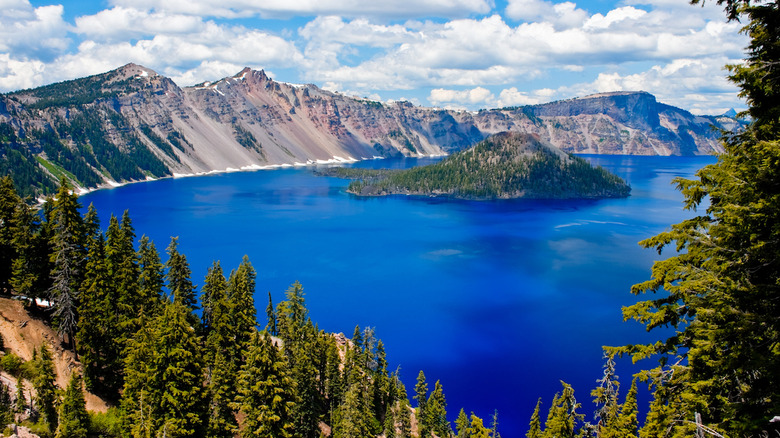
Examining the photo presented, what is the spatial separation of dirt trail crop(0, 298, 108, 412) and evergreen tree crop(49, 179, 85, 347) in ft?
4.67

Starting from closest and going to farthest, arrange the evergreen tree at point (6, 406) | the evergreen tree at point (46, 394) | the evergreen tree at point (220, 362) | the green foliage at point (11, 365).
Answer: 1. the evergreen tree at point (6, 406)
2. the evergreen tree at point (46, 394)
3. the evergreen tree at point (220, 362)
4. the green foliage at point (11, 365)

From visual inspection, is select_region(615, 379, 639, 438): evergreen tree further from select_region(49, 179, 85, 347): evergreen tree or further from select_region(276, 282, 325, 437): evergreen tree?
select_region(49, 179, 85, 347): evergreen tree

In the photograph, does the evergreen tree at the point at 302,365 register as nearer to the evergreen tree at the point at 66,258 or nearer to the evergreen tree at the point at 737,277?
the evergreen tree at the point at 66,258

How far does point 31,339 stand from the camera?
133ft

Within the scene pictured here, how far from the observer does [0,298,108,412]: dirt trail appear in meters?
38.3

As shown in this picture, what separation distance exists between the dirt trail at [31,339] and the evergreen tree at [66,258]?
1.42 metres

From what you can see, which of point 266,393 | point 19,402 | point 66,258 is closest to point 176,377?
point 266,393

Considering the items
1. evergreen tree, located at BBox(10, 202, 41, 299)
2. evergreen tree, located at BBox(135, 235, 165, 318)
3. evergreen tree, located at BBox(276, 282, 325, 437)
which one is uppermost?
evergreen tree, located at BBox(10, 202, 41, 299)

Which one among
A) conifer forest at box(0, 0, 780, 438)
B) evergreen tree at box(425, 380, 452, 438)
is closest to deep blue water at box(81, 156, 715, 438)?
conifer forest at box(0, 0, 780, 438)

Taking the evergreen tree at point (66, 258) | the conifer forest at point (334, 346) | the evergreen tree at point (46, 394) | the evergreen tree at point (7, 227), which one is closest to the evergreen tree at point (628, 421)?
the conifer forest at point (334, 346)

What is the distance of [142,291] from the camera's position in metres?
43.0

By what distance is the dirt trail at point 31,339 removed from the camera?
38312 millimetres

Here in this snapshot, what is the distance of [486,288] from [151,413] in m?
77.8

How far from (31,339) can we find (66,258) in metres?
7.34
